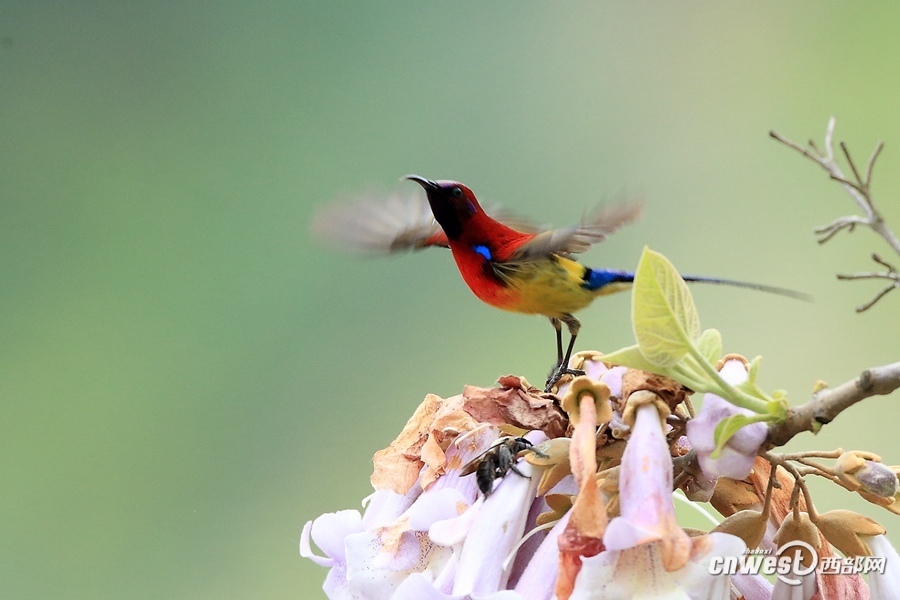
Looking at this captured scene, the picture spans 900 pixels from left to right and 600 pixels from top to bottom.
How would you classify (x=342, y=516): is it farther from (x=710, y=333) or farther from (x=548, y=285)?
(x=548, y=285)

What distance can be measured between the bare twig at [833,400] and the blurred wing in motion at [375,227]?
1.40 ft

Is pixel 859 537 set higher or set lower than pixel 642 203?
lower

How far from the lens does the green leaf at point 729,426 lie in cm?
31

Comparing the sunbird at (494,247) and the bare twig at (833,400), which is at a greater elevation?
the sunbird at (494,247)

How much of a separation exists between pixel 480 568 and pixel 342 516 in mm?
92

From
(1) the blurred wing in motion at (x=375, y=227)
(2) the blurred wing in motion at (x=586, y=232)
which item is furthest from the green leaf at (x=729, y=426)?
(1) the blurred wing in motion at (x=375, y=227)

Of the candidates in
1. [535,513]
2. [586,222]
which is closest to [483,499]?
[535,513]

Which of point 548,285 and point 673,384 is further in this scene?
point 548,285

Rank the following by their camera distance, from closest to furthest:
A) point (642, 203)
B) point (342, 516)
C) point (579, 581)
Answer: point (579, 581)
point (342, 516)
point (642, 203)

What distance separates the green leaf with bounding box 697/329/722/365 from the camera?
337 mm

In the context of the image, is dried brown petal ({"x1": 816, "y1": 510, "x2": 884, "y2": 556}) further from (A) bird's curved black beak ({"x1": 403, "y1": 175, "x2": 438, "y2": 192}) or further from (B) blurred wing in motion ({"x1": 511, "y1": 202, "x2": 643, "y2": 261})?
(A) bird's curved black beak ({"x1": 403, "y1": 175, "x2": 438, "y2": 192})

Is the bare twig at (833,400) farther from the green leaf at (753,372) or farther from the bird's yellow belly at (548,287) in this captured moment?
the bird's yellow belly at (548,287)

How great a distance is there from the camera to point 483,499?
373 mm

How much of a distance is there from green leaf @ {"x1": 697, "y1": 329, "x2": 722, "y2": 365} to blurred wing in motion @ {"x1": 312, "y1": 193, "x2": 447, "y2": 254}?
0.40m
